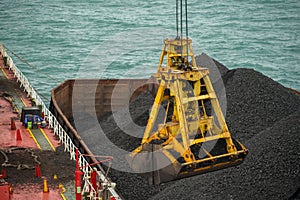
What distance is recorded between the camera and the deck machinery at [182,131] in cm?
1264

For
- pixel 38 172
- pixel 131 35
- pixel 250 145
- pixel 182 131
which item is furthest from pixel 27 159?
pixel 131 35

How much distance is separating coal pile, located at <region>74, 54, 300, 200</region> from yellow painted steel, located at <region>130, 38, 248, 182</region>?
3632 mm

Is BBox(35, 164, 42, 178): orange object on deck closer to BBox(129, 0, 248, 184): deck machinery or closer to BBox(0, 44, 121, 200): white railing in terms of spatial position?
BBox(0, 44, 121, 200): white railing

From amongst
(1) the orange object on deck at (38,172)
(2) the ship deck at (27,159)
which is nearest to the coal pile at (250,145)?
(2) the ship deck at (27,159)

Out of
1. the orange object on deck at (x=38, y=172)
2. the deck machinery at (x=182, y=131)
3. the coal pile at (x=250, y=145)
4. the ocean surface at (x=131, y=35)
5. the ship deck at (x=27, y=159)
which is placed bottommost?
the ocean surface at (x=131, y=35)

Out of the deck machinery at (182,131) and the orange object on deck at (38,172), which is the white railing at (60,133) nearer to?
the orange object on deck at (38,172)

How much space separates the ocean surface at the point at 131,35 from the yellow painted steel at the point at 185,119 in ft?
94.7

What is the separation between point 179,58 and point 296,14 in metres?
57.2

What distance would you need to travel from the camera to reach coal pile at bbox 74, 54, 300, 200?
17156 mm

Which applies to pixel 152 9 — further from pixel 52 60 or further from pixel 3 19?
pixel 52 60

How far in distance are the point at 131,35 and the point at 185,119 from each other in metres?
48.6

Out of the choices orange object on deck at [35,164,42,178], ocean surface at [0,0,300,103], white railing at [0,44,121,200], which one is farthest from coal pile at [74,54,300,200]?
ocean surface at [0,0,300,103]

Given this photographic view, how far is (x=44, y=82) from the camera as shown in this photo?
145 ft

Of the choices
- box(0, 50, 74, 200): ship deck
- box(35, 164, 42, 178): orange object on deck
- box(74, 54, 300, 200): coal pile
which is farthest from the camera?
box(74, 54, 300, 200): coal pile
